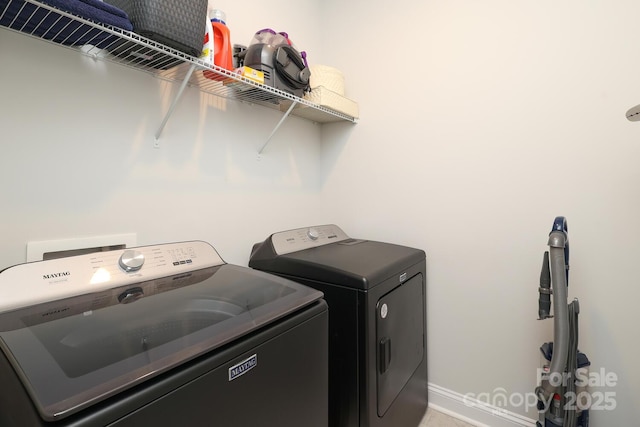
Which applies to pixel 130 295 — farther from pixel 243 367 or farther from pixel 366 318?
pixel 366 318

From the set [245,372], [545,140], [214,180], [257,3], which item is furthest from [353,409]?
[257,3]

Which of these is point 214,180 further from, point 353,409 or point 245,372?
point 353,409

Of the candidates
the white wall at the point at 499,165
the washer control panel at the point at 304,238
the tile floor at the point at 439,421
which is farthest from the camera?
the tile floor at the point at 439,421

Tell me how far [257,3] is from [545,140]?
1.75 meters

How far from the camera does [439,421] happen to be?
184 cm

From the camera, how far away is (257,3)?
6.06 feet

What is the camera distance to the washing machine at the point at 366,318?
1.32 meters

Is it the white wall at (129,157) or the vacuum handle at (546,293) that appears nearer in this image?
the white wall at (129,157)

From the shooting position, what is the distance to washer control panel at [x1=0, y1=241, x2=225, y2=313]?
0.89 metres

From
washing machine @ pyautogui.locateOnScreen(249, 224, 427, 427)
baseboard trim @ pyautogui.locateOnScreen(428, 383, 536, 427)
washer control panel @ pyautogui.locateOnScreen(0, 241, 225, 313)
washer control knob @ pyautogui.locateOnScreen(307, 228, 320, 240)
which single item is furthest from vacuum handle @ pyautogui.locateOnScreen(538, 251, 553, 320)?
washer control panel @ pyautogui.locateOnScreen(0, 241, 225, 313)

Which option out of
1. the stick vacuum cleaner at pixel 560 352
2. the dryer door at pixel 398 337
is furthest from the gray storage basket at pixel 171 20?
the stick vacuum cleaner at pixel 560 352

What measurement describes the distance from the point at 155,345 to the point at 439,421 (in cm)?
182

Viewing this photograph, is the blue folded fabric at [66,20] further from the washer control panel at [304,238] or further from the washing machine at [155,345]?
the washer control panel at [304,238]

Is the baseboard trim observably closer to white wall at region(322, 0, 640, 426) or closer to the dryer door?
white wall at region(322, 0, 640, 426)
